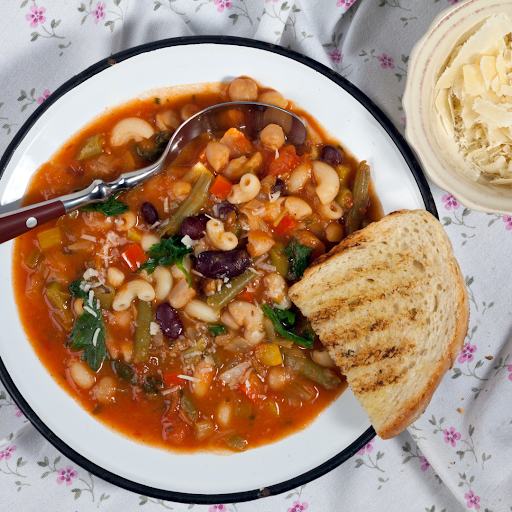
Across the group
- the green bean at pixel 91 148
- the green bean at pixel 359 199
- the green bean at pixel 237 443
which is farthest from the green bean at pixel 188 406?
the green bean at pixel 91 148

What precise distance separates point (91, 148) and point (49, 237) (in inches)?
28.4

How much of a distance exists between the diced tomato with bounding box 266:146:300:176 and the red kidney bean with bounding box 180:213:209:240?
63 cm

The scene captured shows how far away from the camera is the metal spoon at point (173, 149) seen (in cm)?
296

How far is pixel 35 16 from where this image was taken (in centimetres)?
341

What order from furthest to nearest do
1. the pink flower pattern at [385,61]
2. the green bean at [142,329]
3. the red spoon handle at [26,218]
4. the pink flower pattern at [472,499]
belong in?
the pink flower pattern at [472,499] < the pink flower pattern at [385,61] < the green bean at [142,329] < the red spoon handle at [26,218]

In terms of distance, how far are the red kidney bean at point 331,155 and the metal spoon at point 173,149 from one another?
8.0 inches

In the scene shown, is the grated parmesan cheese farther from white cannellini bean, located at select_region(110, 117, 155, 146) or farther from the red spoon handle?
the red spoon handle

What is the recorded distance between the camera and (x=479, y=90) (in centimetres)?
307

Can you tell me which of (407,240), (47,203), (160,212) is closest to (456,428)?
(407,240)

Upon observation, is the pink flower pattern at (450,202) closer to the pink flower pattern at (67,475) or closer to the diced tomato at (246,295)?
the diced tomato at (246,295)

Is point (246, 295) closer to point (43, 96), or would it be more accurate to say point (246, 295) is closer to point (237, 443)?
point (237, 443)

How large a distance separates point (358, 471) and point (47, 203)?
323 cm

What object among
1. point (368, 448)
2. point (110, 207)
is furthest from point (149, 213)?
point (368, 448)

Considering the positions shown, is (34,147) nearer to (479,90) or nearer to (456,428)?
(479,90)
